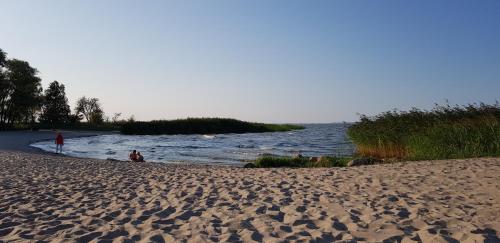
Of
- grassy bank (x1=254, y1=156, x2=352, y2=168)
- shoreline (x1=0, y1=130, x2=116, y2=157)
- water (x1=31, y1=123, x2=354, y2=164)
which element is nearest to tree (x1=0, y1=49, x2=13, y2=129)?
shoreline (x1=0, y1=130, x2=116, y2=157)

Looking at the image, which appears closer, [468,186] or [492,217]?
[492,217]

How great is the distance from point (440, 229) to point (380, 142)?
14075 millimetres

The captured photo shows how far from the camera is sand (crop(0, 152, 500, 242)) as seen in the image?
222 inches

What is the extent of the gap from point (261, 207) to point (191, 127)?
59560mm

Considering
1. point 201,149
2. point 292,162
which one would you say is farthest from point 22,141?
point 292,162

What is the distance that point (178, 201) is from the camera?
7953 millimetres

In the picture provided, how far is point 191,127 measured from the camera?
6619cm

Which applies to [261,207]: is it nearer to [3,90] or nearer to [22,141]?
[22,141]

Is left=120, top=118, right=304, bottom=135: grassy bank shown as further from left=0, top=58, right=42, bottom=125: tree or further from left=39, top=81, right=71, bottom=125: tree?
left=39, top=81, right=71, bottom=125: tree

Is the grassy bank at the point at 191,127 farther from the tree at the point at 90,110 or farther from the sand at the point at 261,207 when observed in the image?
the sand at the point at 261,207

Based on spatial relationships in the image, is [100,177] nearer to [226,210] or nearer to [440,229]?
[226,210]

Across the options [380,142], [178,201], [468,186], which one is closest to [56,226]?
[178,201]

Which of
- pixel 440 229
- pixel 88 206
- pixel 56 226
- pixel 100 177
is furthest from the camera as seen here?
pixel 100 177

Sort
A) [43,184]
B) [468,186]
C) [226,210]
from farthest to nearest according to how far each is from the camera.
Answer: [43,184] < [468,186] < [226,210]
